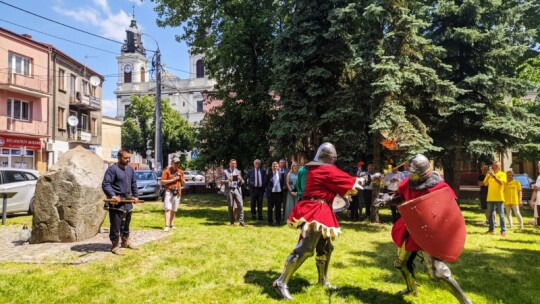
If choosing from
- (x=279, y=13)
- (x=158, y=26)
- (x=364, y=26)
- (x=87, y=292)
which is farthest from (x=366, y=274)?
(x=158, y=26)

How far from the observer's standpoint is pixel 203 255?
7750 millimetres

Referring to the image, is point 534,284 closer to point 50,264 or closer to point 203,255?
point 203,255

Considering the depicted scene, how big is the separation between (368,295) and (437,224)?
1565 mm

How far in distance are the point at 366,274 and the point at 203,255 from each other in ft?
10.0

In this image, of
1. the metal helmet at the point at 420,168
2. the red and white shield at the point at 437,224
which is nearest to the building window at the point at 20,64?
the metal helmet at the point at 420,168

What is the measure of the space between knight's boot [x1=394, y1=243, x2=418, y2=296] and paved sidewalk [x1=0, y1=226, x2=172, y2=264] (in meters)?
5.23

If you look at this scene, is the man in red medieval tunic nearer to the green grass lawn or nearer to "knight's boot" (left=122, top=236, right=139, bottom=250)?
the green grass lawn

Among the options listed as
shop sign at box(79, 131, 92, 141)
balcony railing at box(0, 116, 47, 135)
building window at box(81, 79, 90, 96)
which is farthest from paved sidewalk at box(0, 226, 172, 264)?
building window at box(81, 79, 90, 96)

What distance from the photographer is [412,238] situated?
16.6 feet

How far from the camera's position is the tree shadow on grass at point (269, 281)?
5.80 meters

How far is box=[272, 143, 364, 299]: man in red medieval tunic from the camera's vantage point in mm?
5469

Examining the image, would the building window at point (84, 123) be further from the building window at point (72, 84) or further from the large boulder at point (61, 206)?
the large boulder at point (61, 206)

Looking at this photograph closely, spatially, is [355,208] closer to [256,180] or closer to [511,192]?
[256,180]

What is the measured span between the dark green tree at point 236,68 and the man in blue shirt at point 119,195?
442 inches
